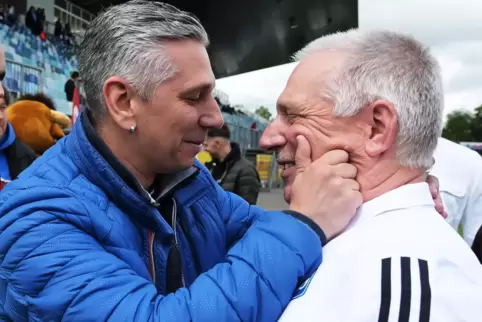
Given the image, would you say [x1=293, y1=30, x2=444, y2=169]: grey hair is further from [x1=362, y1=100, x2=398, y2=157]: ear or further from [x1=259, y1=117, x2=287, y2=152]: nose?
[x1=259, y1=117, x2=287, y2=152]: nose

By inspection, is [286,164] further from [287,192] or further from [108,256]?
[108,256]

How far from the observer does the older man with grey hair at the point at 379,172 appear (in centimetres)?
105

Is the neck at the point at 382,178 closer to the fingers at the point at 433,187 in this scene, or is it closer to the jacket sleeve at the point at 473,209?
the fingers at the point at 433,187

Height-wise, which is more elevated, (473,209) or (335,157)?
(335,157)

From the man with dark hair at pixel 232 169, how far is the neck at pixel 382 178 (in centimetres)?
389

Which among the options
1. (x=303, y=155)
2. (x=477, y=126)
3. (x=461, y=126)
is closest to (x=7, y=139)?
(x=303, y=155)

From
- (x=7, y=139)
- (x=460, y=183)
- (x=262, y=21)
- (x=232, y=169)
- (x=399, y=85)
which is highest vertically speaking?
(x=399, y=85)

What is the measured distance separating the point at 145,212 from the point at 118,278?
262 millimetres

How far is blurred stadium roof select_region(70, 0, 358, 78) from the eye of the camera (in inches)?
857

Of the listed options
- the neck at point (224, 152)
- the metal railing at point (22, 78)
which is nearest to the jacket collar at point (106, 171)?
the neck at point (224, 152)

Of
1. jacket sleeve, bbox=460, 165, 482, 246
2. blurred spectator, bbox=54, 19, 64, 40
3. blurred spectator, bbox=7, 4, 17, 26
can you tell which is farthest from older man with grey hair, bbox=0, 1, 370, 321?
blurred spectator, bbox=54, 19, 64, 40

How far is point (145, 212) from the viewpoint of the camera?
4.16 ft

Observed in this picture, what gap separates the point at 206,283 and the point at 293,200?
32cm

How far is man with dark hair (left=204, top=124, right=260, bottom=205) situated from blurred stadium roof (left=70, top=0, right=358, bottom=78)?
42.8 feet
